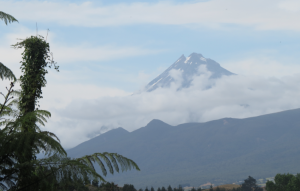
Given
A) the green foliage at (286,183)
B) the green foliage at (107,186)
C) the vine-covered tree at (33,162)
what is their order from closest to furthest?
the vine-covered tree at (33,162), the green foliage at (107,186), the green foliage at (286,183)

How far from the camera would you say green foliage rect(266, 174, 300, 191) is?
97.9 meters

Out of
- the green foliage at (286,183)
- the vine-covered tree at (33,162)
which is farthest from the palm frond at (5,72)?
the green foliage at (286,183)

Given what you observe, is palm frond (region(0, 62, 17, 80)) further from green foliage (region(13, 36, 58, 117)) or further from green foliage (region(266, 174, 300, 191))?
green foliage (region(266, 174, 300, 191))

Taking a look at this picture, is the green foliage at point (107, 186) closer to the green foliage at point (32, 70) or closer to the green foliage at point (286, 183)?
the green foliage at point (32, 70)

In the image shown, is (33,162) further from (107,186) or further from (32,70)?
(107,186)

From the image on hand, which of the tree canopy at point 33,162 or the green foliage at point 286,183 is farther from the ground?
the tree canopy at point 33,162

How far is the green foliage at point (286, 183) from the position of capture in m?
97.9

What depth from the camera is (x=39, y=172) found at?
8656mm

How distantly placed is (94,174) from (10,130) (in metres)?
2.66

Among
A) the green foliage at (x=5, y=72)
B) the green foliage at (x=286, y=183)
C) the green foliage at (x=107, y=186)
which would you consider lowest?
the green foliage at (x=286, y=183)

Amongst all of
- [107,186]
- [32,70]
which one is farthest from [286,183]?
[32,70]

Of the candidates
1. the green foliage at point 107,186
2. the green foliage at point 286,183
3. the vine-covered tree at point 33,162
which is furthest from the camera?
the green foliage at point 286,183

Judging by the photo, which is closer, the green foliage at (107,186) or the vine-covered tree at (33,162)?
the vine-covered tree at (33,162)

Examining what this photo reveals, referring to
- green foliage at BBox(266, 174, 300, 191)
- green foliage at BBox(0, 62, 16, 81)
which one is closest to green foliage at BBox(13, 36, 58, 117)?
green foliage at BBox(0, 62, 16, 81)
